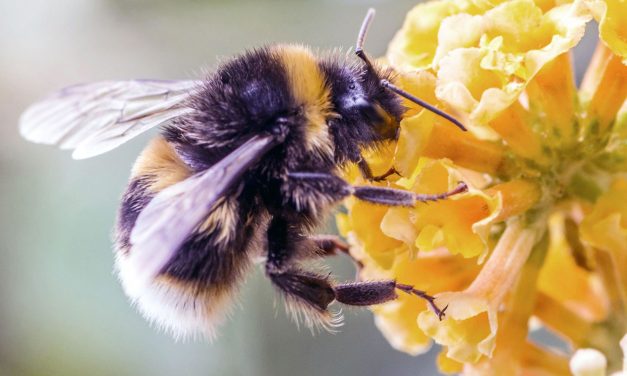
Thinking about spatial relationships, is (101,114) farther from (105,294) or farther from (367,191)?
(105,294)

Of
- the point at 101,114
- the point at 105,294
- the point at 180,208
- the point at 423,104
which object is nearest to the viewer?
the point at 180,208

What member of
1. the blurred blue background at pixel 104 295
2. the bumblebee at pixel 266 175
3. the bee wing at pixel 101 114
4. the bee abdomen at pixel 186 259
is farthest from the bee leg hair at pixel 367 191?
the blurred blue background at pixel 104 295

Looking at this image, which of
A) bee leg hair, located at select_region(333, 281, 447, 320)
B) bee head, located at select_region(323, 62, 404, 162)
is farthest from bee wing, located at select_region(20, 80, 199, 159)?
bee leg hair, located at select_region(333, 281, 447, 320)

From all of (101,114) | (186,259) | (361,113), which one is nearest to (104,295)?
(101,114)

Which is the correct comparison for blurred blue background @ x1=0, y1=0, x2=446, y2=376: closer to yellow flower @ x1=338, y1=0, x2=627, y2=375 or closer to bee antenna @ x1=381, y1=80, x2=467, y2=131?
yellow flower @ x1=338, y1=0, x2=627, y2=375

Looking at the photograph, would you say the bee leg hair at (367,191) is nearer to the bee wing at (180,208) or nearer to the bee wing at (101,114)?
the bee wing at (180,208)
